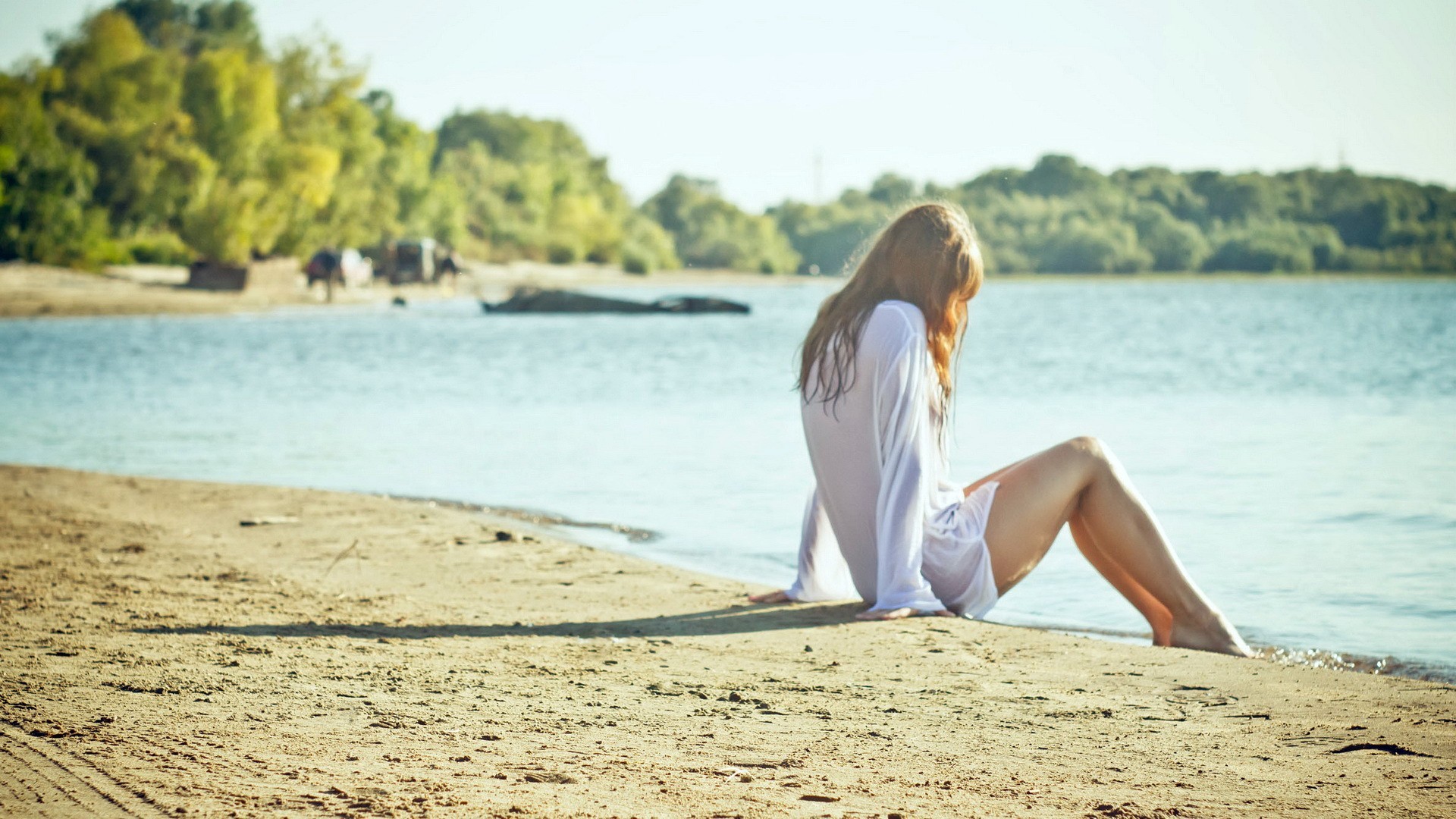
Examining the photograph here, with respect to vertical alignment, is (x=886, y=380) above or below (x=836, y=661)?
above

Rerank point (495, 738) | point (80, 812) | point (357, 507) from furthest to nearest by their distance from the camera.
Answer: point (357, 507) < point (495, 738) < point (80, 812)

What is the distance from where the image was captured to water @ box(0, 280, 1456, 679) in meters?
6.51

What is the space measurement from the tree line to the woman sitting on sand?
1.24 ft

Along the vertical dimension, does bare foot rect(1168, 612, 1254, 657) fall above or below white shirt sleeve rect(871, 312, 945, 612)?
below

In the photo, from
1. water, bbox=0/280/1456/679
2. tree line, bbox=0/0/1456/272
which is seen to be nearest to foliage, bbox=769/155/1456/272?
tree line, bbox=0/0/1456/272

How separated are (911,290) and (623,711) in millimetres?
1639

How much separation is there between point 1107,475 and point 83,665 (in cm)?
305

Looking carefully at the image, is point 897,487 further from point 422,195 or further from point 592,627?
point 422,195

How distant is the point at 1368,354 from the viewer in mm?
26609

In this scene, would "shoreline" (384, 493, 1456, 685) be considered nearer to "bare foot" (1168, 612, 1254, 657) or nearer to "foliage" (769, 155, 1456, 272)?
"bare foot" (1168, 612, 1254, 657)

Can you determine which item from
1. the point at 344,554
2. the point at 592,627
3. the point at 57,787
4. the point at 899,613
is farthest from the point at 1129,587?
the point at 344,554

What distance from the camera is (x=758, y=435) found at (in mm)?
12852

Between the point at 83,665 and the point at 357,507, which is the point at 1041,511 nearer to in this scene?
the point at 83,665

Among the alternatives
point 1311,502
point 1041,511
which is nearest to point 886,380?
point 1041,511
